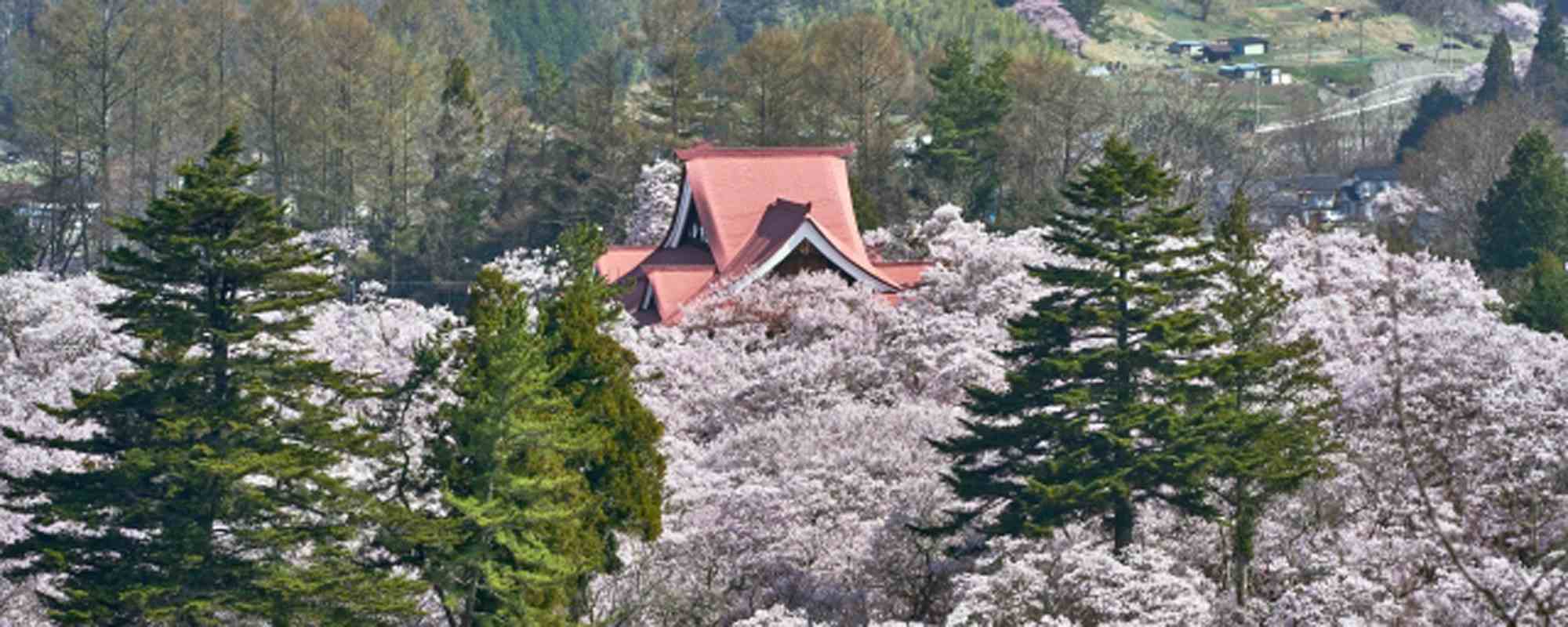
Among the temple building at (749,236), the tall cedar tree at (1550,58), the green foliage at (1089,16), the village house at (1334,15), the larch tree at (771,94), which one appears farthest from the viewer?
the village house at (1334,15)

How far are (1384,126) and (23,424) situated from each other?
82329 millimetres

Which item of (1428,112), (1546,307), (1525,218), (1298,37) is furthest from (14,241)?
(1298,37)

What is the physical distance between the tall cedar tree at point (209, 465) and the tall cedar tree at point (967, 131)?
36.7m

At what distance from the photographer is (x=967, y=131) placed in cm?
6544

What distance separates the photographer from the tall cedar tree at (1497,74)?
9875cm

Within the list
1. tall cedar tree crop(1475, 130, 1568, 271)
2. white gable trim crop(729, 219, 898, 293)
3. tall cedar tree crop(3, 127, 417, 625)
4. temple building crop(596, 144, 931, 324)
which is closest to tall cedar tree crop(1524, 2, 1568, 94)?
tall cedar tree crop(1475, 130, 1568, 271)

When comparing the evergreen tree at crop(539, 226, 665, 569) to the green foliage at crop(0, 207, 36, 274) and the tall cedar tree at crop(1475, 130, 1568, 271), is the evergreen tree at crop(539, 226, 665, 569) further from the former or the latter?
the green foliage at crop(0, 207, 36, 274)

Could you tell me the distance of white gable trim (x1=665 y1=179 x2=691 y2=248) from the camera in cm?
5450

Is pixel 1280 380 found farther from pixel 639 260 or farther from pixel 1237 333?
pixel 639 260

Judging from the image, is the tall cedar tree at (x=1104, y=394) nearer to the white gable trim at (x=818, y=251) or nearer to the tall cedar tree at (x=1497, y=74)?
the white gable trim at (x=818, y=251)

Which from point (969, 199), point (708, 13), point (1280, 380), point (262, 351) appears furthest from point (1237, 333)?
point (708, 13)

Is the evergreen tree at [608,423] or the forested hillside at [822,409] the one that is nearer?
the forested hillside at [822,409]

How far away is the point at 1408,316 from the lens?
40.0 meters

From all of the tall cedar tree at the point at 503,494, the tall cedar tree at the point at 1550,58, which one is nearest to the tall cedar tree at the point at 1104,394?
the tall cedar tree at the point at 503,494
